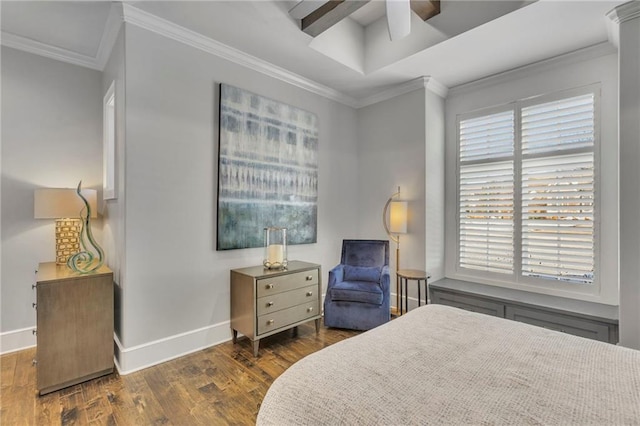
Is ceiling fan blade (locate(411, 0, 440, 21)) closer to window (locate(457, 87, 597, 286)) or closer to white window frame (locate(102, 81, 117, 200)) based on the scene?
window (locate(457, 87, 597, 286))

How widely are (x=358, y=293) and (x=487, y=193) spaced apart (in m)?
1.93

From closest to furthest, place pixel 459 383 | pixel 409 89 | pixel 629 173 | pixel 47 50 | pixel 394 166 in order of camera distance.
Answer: pixel 459 383 < pixel 629 173 < pixel 47 50 < pixel 409 89 < pixel 394 166

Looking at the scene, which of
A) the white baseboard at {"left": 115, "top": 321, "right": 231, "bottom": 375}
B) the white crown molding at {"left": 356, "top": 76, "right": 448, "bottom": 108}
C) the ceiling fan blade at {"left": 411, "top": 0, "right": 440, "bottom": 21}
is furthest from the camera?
the white crown molding at {"left": 356, "top": 76, "right": 448, "bottom": 108}

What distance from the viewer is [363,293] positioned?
3164 millimetres

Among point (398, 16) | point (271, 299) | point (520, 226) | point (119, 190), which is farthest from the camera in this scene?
point (520, 226)

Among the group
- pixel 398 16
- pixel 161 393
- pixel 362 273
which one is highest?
pixel 398 16

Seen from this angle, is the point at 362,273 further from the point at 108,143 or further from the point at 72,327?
the point at 108,143

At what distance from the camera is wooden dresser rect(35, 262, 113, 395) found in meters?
2.14

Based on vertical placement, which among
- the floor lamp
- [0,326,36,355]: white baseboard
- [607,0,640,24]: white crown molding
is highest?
[607,0,640,24]: white crown molding

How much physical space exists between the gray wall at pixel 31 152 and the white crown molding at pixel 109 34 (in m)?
0.27

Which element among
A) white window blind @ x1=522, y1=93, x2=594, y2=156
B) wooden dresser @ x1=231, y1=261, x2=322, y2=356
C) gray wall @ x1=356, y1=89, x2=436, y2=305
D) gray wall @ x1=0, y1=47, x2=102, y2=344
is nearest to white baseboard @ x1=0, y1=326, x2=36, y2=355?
gray wall @ x1=0, y1=47, x2=102, y2=344

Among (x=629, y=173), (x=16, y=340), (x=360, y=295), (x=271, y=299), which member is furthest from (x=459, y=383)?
(x=16, y=340)

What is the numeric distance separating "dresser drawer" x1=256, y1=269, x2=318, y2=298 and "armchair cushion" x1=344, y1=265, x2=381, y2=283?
1.59ft

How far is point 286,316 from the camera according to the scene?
2928 mm
